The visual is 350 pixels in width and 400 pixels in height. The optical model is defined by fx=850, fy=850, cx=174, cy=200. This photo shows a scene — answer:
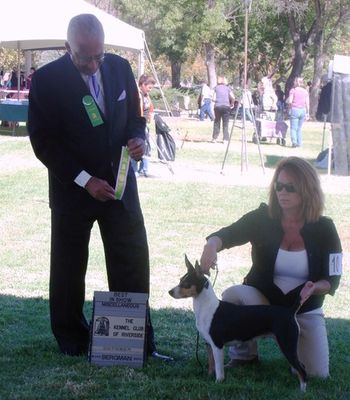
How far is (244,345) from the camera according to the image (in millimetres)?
4570

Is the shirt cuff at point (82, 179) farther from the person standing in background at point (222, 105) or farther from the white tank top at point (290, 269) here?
the person standing in background at point (222, 105)

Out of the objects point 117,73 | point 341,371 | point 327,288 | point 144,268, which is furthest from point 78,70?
point 341,371

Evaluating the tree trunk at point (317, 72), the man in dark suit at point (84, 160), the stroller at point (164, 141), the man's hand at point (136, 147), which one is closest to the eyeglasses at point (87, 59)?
the man in dark suit at point (84, 160)

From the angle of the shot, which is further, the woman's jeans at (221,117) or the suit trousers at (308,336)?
the woman's jeans at (221,117)

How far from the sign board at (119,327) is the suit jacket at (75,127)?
504 millimetres

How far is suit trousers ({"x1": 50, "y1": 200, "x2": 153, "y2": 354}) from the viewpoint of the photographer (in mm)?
4543

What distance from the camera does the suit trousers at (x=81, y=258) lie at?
454 cm

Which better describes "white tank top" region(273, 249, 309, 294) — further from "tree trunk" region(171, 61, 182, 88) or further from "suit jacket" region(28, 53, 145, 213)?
"tree trunk" region(171, 61, 182, 88)

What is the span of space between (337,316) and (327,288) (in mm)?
1897

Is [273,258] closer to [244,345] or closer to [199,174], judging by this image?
[244,345]

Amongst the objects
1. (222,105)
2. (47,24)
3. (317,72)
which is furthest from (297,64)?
(47,24)

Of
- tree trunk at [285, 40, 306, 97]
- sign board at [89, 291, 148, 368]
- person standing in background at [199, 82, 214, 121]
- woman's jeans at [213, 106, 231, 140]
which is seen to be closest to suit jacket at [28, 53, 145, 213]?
sign board at [89, 291, 148, 368]

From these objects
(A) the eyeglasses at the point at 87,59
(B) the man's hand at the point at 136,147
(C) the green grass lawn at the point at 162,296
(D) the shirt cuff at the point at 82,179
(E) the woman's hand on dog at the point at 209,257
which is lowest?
(C) the green grass lawn at the point at 162,296

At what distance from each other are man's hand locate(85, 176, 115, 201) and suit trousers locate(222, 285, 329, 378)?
85 cm
